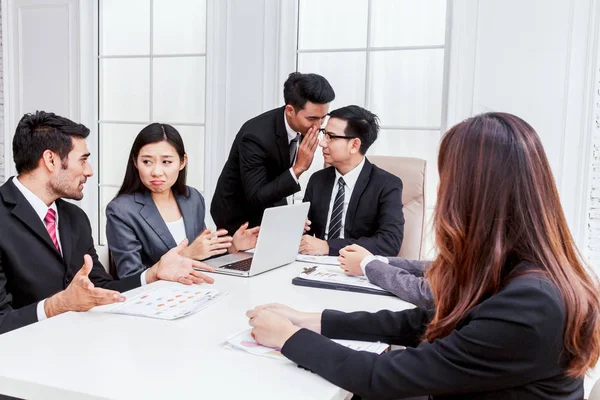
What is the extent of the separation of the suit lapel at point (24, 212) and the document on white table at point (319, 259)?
0.88 m

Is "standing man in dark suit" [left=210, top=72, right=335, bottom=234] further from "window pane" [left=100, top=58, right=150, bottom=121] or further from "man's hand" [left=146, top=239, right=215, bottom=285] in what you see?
"window pane" [left=100, top=58, right=150, bottom=121]

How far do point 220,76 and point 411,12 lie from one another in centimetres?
121

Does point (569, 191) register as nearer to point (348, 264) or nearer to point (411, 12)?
point (411, 12)

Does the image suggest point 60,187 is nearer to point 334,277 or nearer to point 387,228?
point 334,277

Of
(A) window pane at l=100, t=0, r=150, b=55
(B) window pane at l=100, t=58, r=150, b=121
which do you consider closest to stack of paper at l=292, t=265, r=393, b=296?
(B) window pane at l=100, t=58, r=150, b=121

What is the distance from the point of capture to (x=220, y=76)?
3.59 metres

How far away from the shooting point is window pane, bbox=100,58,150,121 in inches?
156

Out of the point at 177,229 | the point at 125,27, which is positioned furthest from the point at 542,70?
the point at 125,27

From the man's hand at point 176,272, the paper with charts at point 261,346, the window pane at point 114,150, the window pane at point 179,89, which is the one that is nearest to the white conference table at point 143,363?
the paper with charts at point 261,346

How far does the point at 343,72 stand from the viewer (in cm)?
345

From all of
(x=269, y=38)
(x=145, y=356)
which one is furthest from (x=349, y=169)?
(x=145, y=356)

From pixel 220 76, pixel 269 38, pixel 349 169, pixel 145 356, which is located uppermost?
pixel 269 38

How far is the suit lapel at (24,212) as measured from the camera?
5.51ft

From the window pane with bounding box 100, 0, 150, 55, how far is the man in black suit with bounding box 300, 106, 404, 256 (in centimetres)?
179
